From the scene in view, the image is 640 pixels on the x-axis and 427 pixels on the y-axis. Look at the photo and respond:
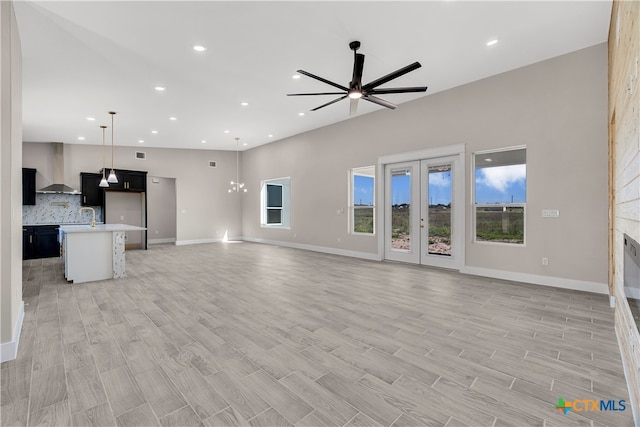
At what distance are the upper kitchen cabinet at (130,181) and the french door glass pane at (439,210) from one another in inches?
349

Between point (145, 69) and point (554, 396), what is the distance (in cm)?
624

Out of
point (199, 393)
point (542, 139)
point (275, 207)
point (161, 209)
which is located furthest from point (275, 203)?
point (199, 393)

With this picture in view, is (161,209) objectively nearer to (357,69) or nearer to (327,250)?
(327,250)

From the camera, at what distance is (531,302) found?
3.78 meters

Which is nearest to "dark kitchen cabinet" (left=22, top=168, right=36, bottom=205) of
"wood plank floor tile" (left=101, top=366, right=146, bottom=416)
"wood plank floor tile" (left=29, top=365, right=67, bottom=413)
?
"wood plank floor tile" (left=29, top=365, right=67, bottom=413)

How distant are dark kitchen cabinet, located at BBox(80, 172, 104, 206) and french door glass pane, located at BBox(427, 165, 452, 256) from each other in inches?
380

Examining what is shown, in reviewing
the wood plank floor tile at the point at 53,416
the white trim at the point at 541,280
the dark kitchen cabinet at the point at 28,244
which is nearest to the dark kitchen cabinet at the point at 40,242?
the dark kitchen cabinet at the point at 28,244

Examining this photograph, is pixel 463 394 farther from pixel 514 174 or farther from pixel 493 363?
pixel 514 174

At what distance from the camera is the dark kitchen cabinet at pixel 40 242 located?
7887 mm

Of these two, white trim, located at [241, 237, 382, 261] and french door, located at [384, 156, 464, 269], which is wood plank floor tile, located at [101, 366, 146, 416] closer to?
french door, located at [384, 156, 464, 269]

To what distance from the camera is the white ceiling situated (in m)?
3.38

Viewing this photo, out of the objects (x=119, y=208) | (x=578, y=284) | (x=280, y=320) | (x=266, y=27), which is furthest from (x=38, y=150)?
(x=578, y=284)

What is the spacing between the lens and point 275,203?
37.7 ft

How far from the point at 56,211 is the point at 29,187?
0.93 meters
